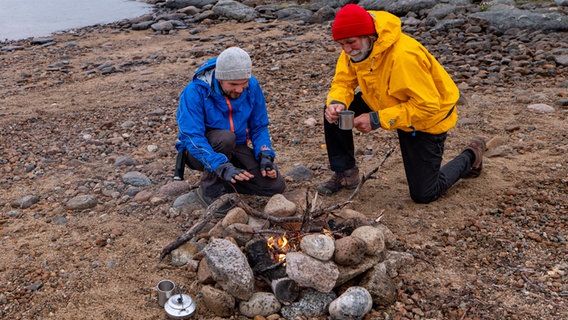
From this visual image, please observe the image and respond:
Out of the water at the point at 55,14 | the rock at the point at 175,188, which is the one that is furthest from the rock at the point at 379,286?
the water at the point at 55,14

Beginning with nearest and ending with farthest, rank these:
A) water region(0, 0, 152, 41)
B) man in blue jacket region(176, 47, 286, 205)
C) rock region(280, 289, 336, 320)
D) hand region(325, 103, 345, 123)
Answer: rock region(280, 289, 336, 320)
man in blue jacket region(176, 47, 286, 205)
hand region(325, 103, 345, 123)
water region(0, 0, 152, 41)

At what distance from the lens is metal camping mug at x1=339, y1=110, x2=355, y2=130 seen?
14.5ft

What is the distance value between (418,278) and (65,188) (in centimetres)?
328

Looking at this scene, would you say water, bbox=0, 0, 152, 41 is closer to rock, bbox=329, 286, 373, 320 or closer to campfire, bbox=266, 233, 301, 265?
campfire, bbox=266, 233, 301, 265

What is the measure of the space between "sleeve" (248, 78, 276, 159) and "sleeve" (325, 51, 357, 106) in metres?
0.54

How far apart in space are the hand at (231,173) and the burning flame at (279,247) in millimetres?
617

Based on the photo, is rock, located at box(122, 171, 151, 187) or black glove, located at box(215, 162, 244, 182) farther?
rock, located at box(122, 171, 151, 187)

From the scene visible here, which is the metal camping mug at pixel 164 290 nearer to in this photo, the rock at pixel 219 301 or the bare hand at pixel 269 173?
the rock at pixel 219 301

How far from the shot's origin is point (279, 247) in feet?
12.3

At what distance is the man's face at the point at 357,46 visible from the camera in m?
4.22

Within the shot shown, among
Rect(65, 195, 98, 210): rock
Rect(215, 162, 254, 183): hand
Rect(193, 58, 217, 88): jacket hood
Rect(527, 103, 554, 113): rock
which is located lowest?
Rect(527, 103, 554, 113): rock

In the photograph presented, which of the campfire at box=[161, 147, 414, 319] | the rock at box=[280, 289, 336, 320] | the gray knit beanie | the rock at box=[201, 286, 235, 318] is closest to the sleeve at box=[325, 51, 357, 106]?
the gray knit beanie

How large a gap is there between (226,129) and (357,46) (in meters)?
1.25

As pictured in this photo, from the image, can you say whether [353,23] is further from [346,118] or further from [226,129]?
[226,129]
